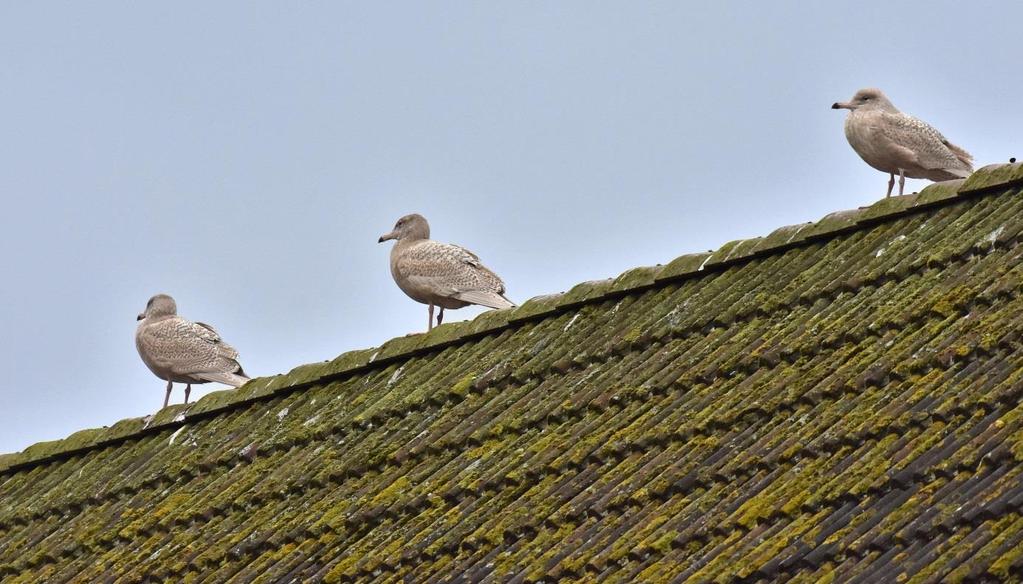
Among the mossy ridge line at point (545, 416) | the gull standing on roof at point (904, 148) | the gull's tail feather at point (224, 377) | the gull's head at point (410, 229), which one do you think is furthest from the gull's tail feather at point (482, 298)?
the mossy ridge line at point (545, 416)

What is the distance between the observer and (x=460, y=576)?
827cm

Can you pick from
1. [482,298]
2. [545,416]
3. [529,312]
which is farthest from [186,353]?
[545,416]

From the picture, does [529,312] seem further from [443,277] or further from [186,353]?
[186,353]

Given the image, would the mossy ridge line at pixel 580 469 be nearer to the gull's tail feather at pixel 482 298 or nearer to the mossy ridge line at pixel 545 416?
the mossy ridge line at pixel 545 416

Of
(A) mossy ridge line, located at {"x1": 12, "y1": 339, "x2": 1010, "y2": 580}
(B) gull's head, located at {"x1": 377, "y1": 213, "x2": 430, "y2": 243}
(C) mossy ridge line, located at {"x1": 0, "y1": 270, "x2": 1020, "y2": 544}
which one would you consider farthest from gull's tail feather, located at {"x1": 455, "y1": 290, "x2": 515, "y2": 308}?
(A) mossy ridge line, located at {"x1": 12, "y1": 339, "x2": 1010, "y2": 580}

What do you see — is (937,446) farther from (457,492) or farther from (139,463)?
(139,463)

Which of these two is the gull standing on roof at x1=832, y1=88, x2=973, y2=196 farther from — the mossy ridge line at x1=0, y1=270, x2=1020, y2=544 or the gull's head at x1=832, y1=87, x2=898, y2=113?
the mossy ridge line at x1=0, y1=270, x2=1020, y2=544

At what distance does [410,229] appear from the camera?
14836mm

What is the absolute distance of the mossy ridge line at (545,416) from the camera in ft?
27.8

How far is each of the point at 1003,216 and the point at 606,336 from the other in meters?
2.06

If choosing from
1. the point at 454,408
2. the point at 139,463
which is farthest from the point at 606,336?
the point at 139,463

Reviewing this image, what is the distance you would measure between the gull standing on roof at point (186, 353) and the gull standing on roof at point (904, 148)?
194 inches

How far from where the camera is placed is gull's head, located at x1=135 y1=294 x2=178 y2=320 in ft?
52.7

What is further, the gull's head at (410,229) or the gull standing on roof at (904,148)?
the gull's head at (410,229)
